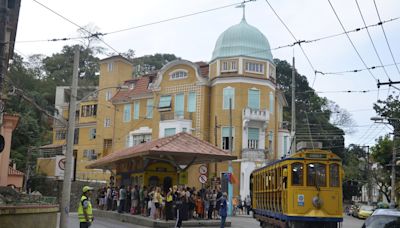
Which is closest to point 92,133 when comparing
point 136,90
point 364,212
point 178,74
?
point 136,90

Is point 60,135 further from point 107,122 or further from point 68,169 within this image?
point 68,169

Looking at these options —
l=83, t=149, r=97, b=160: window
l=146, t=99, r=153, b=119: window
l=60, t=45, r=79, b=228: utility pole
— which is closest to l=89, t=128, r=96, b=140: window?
l=83, t=149, r=97, b=160: window

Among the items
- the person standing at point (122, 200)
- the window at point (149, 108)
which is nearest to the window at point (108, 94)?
the window at point (149, 108)

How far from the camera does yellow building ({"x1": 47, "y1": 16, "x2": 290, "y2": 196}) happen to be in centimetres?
4884

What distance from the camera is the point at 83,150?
63.1 metres

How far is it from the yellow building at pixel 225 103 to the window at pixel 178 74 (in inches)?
2.6

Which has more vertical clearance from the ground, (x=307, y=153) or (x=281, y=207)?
(x=307, y=153)

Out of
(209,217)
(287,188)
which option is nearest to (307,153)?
(287,188)

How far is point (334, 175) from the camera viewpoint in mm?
19125

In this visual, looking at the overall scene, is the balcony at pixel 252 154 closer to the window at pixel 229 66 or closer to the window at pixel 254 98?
the window at pixel 254 98

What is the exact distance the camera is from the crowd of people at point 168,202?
79.4ft

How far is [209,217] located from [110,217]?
632cm

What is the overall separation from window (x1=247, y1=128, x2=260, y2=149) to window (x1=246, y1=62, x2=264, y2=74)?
5.28 m

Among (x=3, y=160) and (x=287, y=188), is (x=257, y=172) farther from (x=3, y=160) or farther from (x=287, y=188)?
(x=3, y=160)
